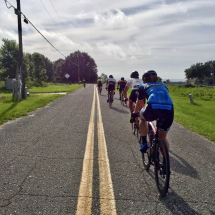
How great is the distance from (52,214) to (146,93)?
2.33 metres

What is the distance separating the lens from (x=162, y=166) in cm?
317

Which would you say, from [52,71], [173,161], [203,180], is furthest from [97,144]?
[52,71]

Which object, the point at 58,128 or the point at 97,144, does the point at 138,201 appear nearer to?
the point at 97,144

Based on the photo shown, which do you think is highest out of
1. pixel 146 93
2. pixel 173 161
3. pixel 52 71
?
pixel 52 71

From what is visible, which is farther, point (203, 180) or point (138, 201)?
point (203, 180)

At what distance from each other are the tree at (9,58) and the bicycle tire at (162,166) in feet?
170

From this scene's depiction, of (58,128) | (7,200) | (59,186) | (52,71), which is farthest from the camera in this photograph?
(52,71)

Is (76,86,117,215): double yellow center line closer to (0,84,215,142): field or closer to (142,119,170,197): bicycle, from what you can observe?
(142,119,170,197): bicycle

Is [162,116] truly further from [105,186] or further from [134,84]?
[134,84]

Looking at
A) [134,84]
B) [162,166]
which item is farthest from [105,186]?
[134,84]

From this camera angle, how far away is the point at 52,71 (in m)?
123

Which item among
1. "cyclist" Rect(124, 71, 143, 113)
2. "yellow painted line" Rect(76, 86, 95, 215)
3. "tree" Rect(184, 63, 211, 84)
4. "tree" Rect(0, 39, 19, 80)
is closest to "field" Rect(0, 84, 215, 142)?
"cyclist" Rect(124, 71, 143, 113)

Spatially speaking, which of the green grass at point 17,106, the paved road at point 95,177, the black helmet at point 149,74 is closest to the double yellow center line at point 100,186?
the paved road at point 95,177

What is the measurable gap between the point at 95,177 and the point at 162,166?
1.15m
